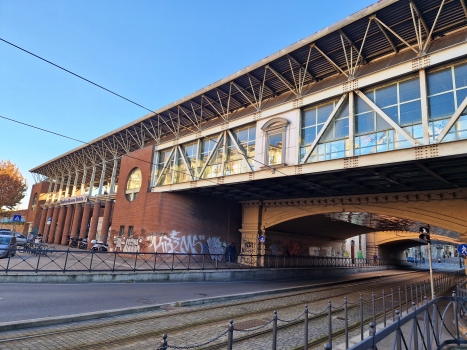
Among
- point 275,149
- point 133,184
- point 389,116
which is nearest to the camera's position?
point 389,116

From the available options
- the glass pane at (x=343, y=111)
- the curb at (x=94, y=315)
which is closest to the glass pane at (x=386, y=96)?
the glass pane at (x=343, y=111)

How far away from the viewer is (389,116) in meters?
14.4

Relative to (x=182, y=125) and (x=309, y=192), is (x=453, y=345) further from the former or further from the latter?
(x=182, y=125)

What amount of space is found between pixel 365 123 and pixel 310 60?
5544 mm

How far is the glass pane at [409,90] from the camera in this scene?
1380 centimetres

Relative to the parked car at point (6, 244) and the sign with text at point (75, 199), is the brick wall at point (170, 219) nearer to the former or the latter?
the parked car at point (6, 244)

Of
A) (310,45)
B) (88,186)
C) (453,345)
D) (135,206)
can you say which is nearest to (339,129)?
Answer: (310,45)

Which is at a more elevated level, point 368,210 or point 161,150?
point 161,150

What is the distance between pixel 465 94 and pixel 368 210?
11.6 metres

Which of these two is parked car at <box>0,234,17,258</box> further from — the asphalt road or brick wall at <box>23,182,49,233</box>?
brick wall at <box>23,182,49,233</box>

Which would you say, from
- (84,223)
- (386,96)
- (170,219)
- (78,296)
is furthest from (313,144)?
(84,223)

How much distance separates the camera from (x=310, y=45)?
16.7 metres

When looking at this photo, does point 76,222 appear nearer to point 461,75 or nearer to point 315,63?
point 315,63

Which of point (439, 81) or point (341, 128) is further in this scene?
point (341, 128)
